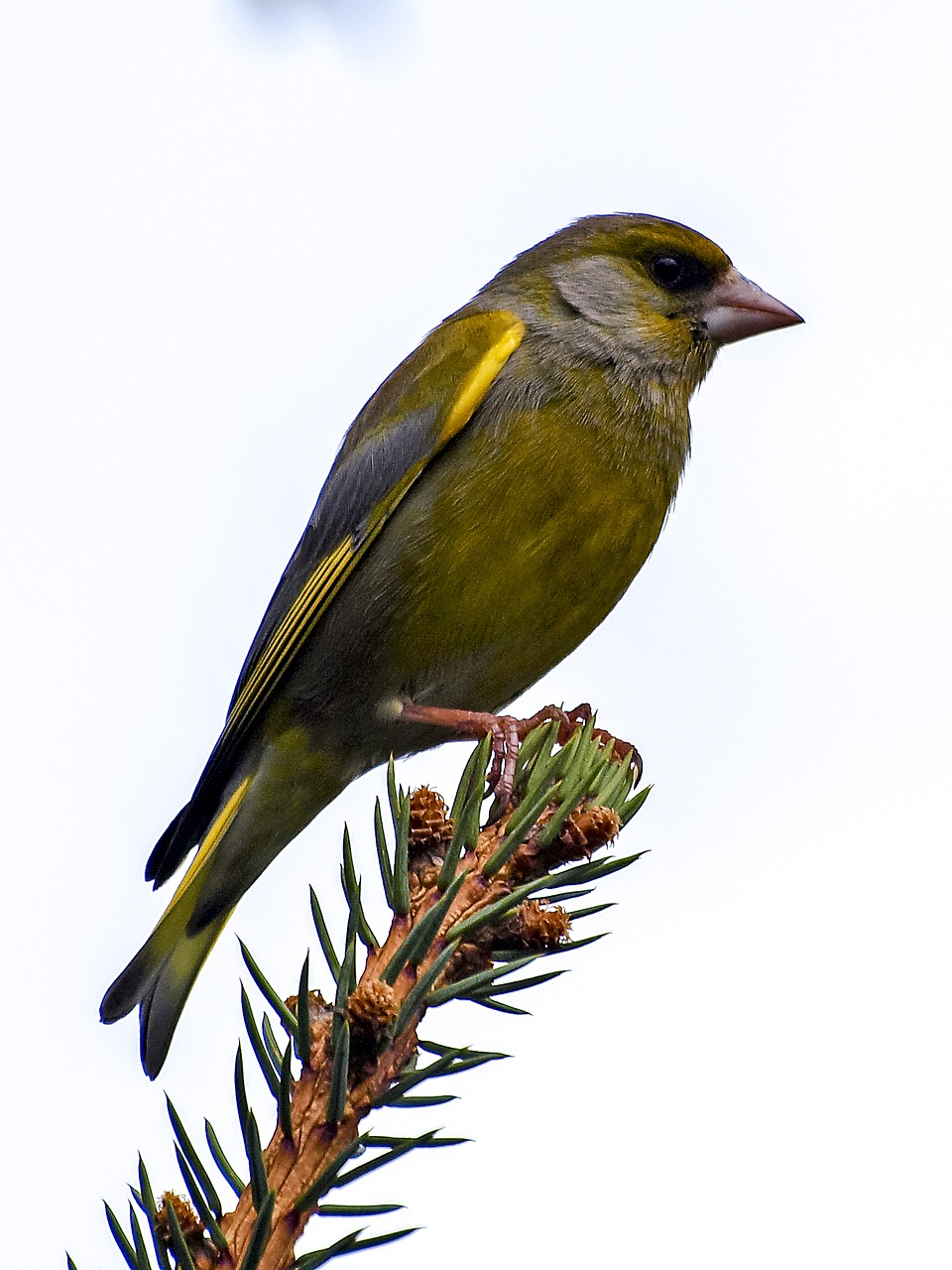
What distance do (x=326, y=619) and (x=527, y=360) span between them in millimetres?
872

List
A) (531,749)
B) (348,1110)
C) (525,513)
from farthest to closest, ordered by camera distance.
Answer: (525,513) < (531,749) < (348,1110)

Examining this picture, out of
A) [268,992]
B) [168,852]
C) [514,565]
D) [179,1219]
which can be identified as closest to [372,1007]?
[268,992]

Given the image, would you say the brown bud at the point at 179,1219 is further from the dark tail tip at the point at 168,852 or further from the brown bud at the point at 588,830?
the dark tail tip at the point at 168,852

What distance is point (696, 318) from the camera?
4355 mm

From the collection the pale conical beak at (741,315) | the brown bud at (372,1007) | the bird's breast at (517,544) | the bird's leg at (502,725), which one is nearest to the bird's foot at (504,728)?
the bird's leg at (502,725)

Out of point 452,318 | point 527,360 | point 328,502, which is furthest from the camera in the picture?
point 452,318

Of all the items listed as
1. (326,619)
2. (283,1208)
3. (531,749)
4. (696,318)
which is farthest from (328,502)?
(283,1208)

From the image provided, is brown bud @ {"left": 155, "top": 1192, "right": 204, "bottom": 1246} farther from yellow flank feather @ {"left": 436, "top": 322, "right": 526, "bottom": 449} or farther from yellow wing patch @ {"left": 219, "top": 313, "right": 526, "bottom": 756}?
yellow flank feather @ {"left": 436, "top": 322, "right": 526, "bottom": 449}

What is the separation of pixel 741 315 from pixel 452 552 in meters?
1.33

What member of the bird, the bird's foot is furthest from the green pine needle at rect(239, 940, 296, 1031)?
the bird

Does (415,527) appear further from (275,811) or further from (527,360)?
(275,811)

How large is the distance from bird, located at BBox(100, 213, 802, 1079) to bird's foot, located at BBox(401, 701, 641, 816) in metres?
0.02

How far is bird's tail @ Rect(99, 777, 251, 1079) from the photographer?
11.5 feet

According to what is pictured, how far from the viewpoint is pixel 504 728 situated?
121 inches
